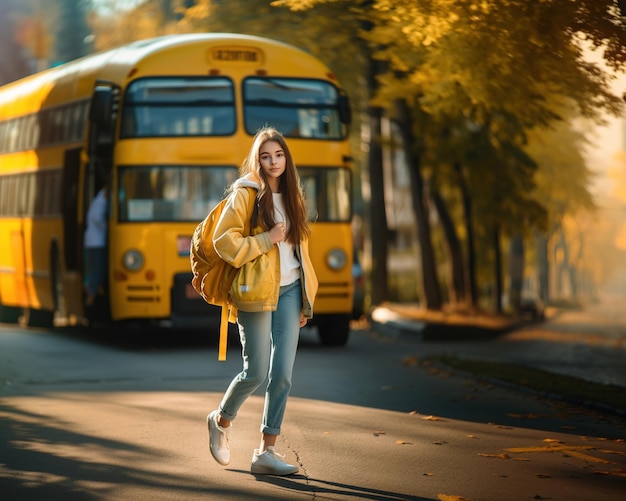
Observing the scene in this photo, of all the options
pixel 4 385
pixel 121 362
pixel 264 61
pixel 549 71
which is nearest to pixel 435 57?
pixel 549 71

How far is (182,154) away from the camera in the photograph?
739 inches

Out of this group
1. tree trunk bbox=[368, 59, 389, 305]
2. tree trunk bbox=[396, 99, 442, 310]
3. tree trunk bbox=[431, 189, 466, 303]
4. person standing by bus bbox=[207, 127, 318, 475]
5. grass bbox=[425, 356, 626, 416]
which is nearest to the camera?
person standing by bus bbox=[207, 127, 318, 475]

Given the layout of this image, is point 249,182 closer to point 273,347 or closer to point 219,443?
point 273,347

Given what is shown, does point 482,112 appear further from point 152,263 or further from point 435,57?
point 152,263

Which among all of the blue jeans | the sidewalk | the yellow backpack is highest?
the yellow backpack

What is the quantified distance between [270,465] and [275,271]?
107 centimetres

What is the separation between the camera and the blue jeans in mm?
8328

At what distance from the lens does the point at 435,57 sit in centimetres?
1656

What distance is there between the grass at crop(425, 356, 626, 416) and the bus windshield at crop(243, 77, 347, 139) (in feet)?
12.0

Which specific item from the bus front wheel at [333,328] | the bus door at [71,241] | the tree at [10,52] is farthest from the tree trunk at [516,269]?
the tree at [10,52]

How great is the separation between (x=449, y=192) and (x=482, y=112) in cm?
1577

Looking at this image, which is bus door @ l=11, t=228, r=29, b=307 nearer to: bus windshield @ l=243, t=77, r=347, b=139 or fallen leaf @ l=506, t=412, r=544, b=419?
bus windshield @ l=243, t=77, r=347, b=139

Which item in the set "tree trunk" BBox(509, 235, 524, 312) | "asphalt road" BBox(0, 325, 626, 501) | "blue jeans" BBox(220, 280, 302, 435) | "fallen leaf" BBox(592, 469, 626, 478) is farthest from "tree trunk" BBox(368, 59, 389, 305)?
"blue jeans" BBox(220, 280, 302, 435)

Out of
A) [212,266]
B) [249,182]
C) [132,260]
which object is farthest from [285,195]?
[132,260]
